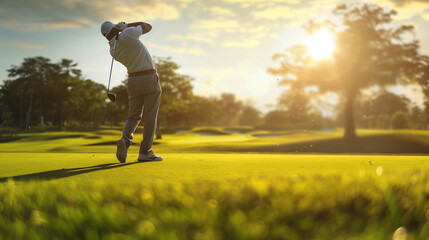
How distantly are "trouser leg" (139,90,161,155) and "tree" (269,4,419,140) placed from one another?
77.2 ft

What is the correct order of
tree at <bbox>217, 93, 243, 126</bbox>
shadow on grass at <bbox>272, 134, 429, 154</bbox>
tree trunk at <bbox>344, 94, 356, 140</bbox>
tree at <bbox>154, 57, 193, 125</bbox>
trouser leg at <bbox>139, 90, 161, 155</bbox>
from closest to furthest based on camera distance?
1. trouser leg at <bbox>139, 90, 161, 155</bbox>
2. shadow on grass at <bbox>272, 134, 429, 154</bbox>
3. tree trunk at <bbox>344, 94, 356, 140</bbox>
4. tree at <bbox>154, 57, 193, 125</bbox>
5. tree at <bbox>217, 93, 243, 126</bbox>

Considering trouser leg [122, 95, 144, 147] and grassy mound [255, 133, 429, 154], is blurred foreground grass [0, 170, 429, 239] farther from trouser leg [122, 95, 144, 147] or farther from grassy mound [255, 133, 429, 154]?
grassy mound [255, 133, 429, 154]

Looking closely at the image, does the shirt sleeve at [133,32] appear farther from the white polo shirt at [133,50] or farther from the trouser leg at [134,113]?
the trouser leg at [134,113]

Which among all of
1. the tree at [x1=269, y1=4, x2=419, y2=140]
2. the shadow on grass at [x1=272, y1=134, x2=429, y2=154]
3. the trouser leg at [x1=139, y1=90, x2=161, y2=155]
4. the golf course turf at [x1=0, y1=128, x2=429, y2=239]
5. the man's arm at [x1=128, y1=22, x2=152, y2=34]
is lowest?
the shadow on grass at [x1=272, y1=134, x2=429, y2=154]

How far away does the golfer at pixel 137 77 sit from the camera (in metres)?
5.89

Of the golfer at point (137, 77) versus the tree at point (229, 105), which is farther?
the tree at point (229, 105)

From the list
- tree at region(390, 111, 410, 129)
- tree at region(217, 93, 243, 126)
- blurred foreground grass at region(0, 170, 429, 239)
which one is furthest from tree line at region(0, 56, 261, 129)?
tree at region(390, 111, 410, 129)

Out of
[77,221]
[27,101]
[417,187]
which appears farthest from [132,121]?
[27,101]

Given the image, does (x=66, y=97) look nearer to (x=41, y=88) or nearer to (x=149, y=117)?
(x=41, y=88)

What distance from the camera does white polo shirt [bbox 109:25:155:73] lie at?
19.4 ft

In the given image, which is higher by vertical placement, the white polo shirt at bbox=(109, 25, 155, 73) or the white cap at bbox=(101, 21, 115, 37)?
the white cap at bbox=(101, 21, 115, 37)

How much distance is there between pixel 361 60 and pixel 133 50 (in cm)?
2525

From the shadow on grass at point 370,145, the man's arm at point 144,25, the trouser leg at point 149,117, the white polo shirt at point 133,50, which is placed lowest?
the shadow on grass at point 370,145

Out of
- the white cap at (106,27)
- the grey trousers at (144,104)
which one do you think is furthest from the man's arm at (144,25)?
the grey trousers at (144,104)
